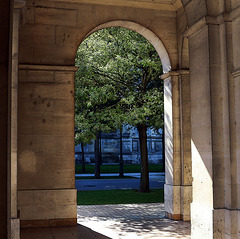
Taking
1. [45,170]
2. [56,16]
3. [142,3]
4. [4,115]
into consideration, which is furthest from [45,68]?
[4,115]

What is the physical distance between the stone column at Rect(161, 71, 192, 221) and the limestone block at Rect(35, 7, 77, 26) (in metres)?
3.78

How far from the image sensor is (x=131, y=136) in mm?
63688

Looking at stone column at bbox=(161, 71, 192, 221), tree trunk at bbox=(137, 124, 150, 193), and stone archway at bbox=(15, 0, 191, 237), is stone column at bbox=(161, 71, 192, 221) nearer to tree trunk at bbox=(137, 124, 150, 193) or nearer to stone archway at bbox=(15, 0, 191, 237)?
stone archway at bbox=(15, 0, 191, 237)

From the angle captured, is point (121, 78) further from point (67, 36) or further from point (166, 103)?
point (67, 36)

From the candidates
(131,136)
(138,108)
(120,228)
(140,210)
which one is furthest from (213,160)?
(131,136)

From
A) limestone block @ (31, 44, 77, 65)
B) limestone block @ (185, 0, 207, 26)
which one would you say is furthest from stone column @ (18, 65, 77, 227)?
limestone block @ (185, 0, 207, 26)

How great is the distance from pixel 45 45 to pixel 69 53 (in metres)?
0.78

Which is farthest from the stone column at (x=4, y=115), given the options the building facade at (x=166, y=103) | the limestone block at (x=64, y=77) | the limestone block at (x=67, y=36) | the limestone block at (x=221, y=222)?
the limestone block at (x=67, y=36)

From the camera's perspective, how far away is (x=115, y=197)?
61.2 feet

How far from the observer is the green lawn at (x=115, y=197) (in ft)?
55.6

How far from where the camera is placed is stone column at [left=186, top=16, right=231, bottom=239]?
7484 mm

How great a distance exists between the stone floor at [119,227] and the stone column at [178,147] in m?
0.69

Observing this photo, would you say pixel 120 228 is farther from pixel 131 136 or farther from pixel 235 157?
pixel 131 136

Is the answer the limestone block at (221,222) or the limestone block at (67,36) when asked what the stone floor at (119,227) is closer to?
the limestone block at (221,222)
